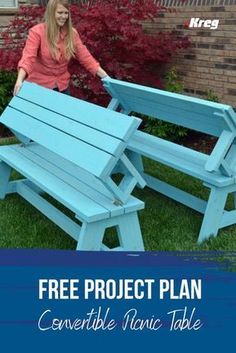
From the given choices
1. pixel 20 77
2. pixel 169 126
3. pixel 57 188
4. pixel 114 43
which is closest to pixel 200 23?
pixel 114 43

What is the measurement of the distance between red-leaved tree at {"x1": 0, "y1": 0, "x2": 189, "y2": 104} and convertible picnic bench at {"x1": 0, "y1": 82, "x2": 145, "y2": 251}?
176 centimetres

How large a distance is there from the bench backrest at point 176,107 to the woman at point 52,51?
341mm

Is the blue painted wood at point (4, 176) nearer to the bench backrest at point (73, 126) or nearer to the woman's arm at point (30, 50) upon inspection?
the bench backrest at point (73, 126)

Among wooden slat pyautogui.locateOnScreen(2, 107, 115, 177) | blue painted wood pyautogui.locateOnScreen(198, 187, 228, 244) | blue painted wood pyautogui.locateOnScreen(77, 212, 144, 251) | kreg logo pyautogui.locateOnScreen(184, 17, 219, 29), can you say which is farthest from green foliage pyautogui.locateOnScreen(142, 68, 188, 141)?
blue painted wood pyautogui.locateOnScreen(77, 212, 144, 251)

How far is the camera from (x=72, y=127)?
3.55 metres

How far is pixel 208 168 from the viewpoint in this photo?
354cm

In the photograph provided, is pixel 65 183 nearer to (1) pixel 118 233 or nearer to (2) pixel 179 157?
(1) pixel 118 233

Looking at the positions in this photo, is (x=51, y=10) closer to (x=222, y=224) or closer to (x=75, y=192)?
(x=75, y=192)

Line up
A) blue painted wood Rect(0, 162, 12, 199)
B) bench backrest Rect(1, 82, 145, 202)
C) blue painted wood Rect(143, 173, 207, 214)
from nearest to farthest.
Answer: bench backrest Rect(1, 82, 145, 202)
blue painted wood Rect(143, 173, 207, 214)
blue painted wood Rect(0, 162, 12, 199)

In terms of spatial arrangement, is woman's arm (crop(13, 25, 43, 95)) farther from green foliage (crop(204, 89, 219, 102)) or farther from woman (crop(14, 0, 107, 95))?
green foliage (crop(204, 89, 219, 102))

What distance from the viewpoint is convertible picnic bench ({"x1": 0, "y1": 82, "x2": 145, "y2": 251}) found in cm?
308

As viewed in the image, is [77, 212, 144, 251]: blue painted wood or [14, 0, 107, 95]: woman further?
[14, 0, 107, 95]: woman

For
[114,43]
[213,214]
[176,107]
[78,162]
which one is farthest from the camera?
[114,43]

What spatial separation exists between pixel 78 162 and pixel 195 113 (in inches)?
41.0
